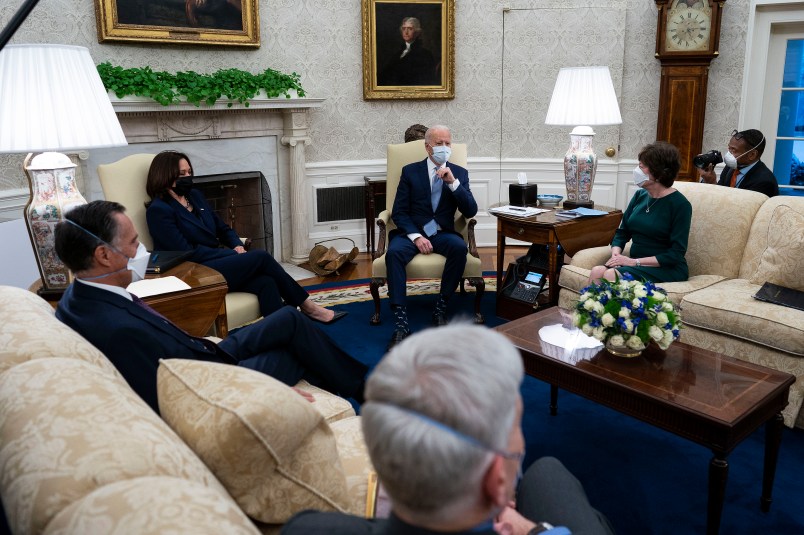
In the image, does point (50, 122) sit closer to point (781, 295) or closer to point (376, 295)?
point (376, 295)

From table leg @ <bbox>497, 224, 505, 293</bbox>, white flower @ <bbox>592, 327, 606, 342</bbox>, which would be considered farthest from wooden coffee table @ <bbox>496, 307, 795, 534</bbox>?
table leg @ <bbox>497, 224, 505, 293</bbox>

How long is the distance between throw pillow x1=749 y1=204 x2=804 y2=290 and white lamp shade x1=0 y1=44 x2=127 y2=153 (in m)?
3.26

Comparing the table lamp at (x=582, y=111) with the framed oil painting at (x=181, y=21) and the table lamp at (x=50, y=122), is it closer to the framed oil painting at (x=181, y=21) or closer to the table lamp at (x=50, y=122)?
the framed oil painting at (x=181, y=21)

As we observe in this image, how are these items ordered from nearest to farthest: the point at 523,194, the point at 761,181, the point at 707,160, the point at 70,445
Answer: the point at 70,445, the point at 761,181, the point at 707,160, the point at 523,194

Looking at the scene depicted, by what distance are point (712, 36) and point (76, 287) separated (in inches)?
217

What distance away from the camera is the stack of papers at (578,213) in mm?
4387

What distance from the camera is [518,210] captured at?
179 inches

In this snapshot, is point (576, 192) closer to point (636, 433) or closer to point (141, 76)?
point (636, 433)

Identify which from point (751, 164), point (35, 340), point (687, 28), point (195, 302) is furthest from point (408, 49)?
point (35, 340)

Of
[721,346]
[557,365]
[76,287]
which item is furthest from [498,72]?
[76,287]

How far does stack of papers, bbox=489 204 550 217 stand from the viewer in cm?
446

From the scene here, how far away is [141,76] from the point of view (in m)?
4.83

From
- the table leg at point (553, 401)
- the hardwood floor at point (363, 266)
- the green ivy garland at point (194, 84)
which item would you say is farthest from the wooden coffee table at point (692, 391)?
the green ivy garland at point (194, 84)

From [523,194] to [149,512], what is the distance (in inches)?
162
